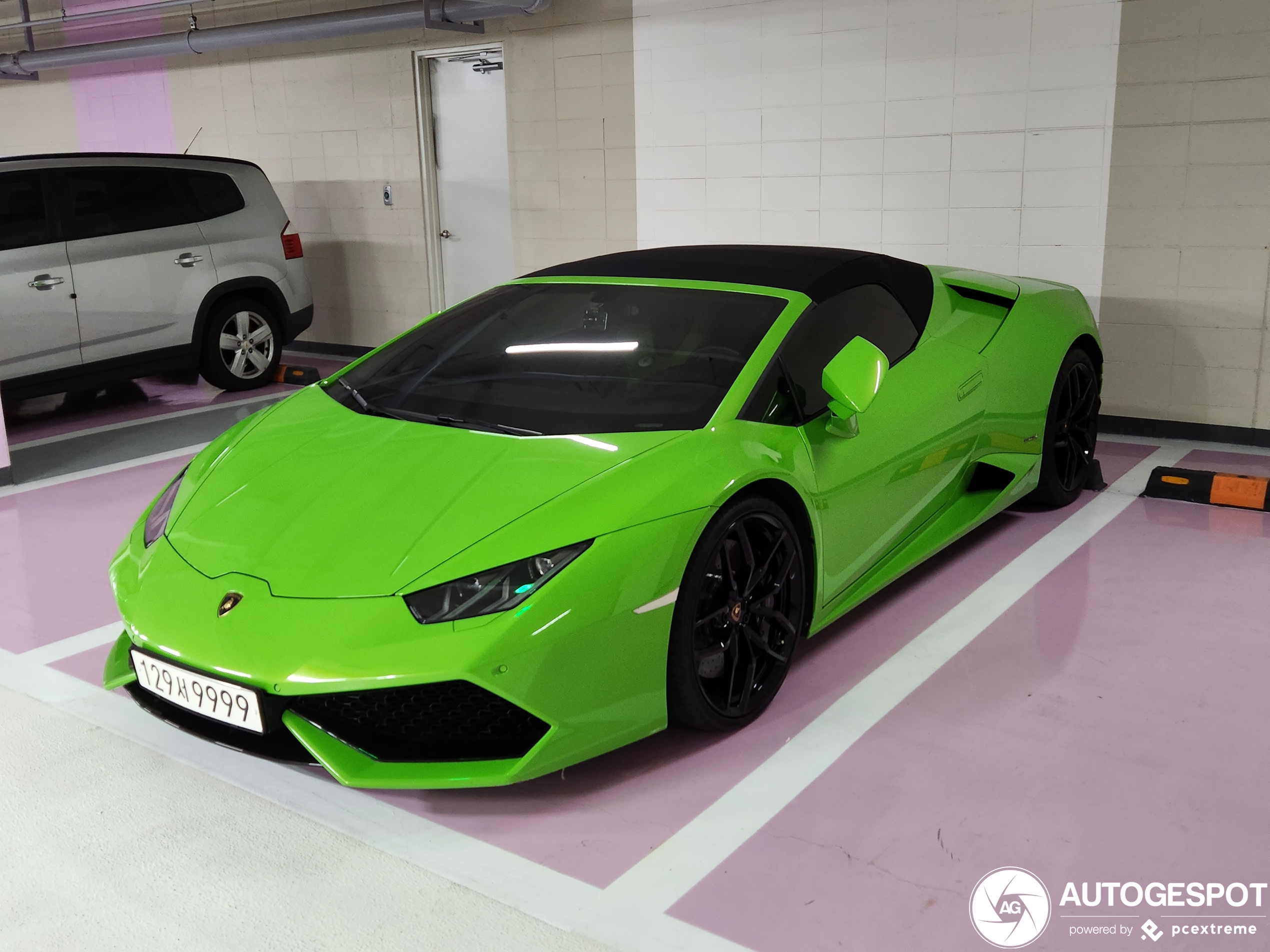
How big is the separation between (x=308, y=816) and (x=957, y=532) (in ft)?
7.65

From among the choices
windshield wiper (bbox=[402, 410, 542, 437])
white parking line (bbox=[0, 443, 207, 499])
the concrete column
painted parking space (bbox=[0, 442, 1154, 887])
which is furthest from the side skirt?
the concrete column

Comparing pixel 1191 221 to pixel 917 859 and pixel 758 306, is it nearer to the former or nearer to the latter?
pixel 758 306

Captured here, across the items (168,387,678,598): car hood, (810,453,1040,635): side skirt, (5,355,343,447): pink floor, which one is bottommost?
(5,355,343,447): pink floor

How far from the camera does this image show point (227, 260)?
25.1ft

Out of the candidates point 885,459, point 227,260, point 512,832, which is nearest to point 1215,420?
point 885,459

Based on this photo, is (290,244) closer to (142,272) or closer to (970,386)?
(142,272)

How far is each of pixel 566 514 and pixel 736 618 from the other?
57cm

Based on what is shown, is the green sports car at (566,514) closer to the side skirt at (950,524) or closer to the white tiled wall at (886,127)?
the side skirt at (950,524)

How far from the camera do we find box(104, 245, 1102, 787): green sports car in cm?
236

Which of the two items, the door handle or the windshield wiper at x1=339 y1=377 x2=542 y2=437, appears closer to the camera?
the windshield wiper at x1=339 y1=377 x2=542 y2=437

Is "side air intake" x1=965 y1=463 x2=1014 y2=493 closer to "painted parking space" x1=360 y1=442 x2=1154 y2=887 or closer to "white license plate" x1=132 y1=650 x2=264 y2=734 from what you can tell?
"painted parking space" x1=360 y1=442 x2=1154 y2=887

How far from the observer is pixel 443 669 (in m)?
2.26

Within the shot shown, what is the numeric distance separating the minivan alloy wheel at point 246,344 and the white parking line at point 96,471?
1605 mm

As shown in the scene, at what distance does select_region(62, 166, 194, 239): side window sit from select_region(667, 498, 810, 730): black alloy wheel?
5.72 m
